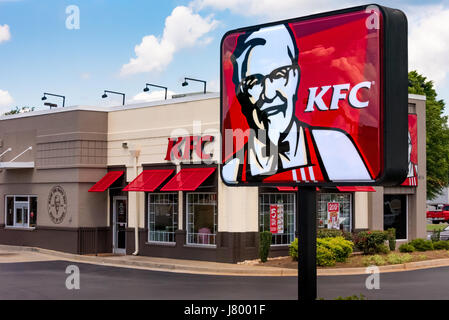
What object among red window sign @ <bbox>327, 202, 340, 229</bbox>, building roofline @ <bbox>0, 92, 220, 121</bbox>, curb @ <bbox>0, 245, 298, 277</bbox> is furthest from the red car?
curb @ <bbox>0, 245, 298, 277</bbox>

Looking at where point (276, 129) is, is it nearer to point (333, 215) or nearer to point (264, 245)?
point (264, 245)

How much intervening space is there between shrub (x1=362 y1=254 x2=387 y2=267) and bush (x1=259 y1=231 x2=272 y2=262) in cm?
309

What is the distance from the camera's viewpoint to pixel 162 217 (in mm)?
25750

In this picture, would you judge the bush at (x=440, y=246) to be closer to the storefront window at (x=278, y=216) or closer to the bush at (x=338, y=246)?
the bush at (x=338, y=246)

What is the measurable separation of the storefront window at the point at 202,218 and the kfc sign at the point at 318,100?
14341 mm

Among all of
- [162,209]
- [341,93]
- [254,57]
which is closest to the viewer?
[341,93]

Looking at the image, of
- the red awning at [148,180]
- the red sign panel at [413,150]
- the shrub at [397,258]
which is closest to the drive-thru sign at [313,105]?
the shrub at [397,258]

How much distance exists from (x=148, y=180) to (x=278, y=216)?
5.07 meters

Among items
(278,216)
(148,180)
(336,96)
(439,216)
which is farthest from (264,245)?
(439,216)
